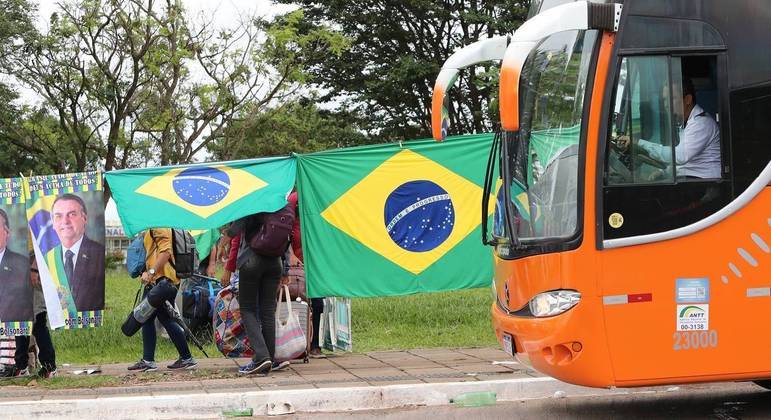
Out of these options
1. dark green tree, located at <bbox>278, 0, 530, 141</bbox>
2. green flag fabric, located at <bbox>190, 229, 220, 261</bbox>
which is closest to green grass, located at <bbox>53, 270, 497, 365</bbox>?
green flag fabric, located at <bbox>190, 229, 220, 261</bbox>

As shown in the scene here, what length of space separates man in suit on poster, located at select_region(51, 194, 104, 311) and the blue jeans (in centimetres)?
49

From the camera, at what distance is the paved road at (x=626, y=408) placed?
23.4ft

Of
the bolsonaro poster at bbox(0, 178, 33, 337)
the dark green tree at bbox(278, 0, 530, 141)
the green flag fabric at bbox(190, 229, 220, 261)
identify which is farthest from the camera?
the dark green tree at bbox(278, 0, 530, 141)

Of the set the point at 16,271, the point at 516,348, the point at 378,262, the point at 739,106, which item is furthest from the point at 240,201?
the point at 739,106

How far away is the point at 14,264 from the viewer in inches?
358

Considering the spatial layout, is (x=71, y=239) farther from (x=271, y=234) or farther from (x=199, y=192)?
(x=271, y=234)

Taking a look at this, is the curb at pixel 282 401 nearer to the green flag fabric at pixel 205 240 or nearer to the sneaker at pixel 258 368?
the sneaker at pixel 258 368

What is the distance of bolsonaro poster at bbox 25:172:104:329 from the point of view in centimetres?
912

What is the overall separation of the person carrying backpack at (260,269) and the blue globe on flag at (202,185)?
0.41 m

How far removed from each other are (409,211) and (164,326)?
2817 mm

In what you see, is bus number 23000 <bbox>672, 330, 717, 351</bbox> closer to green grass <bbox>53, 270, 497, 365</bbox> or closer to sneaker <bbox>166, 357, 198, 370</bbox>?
green grass <bbox>53, 270, 497, 365</bbox>

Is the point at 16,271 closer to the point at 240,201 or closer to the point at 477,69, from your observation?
the point at 240,201

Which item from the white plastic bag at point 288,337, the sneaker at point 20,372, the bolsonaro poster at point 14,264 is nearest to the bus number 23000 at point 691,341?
the white plastic bag at point 288,337

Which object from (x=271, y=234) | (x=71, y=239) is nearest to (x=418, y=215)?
(x=271, y=234)
